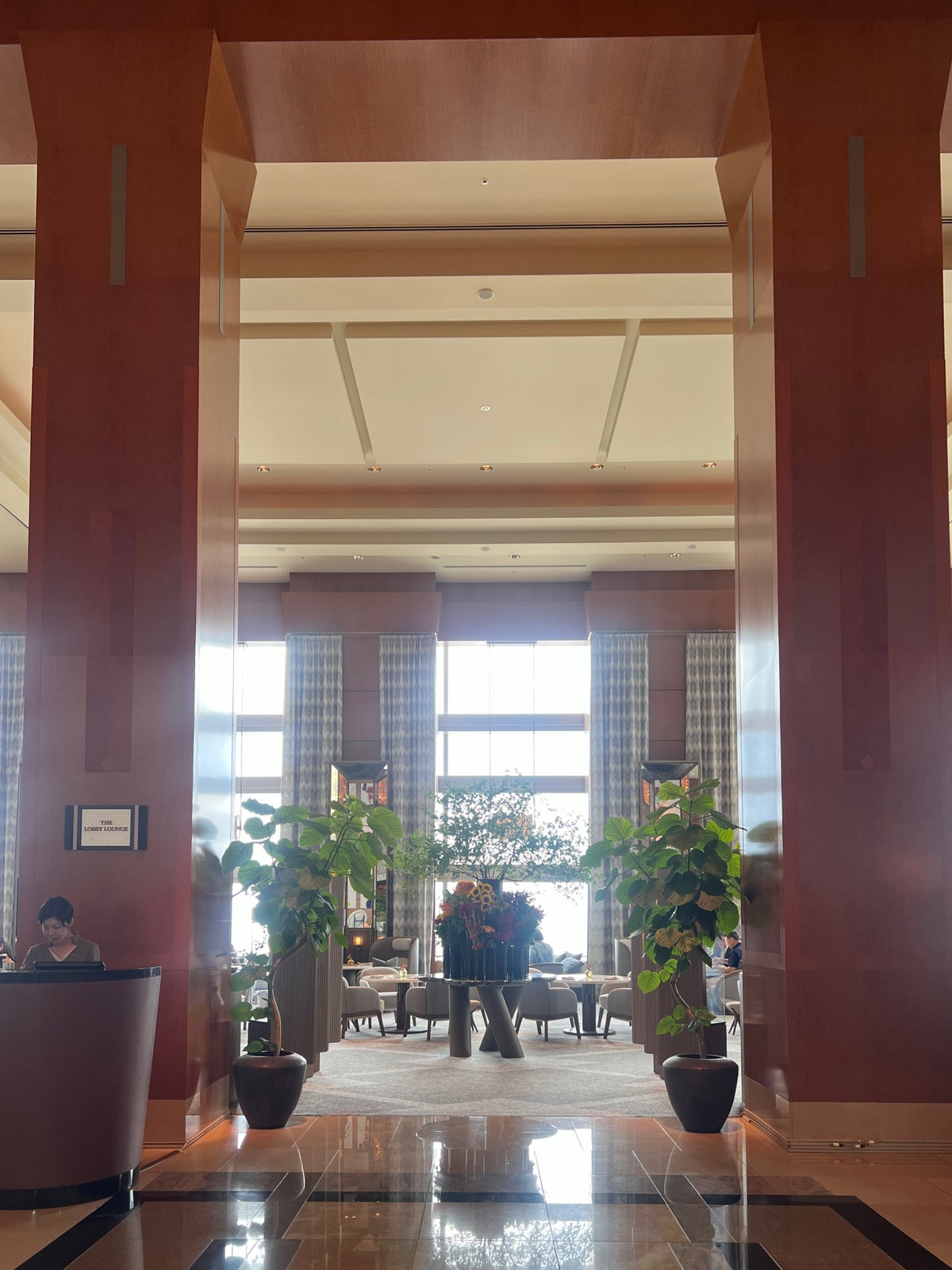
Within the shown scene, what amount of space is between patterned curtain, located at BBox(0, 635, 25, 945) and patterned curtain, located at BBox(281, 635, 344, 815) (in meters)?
3.38

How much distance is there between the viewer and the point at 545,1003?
1127cm

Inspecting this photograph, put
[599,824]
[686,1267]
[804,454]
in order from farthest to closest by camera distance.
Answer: [599,824] < [804,454] < [686,1267]

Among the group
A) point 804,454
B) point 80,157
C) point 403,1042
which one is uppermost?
point 80,157

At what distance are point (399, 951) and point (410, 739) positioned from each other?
2.77 meters

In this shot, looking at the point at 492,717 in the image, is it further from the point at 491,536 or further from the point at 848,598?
the point at 848,598

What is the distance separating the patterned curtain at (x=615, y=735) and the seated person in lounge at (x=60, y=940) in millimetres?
10922

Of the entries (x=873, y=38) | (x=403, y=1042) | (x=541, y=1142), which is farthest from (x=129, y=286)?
(x=403, y=1042)

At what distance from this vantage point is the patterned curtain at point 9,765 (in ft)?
50.6

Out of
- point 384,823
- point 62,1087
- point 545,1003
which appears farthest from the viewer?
point 545,1003

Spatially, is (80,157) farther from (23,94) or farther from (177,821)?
(177,821)

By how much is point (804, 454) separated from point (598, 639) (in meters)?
10.5

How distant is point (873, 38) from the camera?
582 cm

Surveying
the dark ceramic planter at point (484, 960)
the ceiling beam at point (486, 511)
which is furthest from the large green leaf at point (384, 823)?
the ceiling beam at point (486, 511)

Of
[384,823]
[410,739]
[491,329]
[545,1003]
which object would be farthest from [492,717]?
[384,823]
